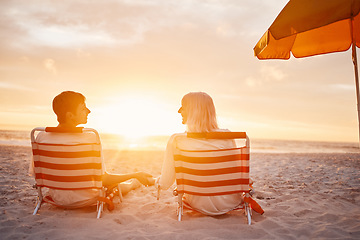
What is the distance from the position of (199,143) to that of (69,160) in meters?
1.64

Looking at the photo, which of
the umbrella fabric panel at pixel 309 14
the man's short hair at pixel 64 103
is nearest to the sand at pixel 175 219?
the man's short hair at pixel 64 103

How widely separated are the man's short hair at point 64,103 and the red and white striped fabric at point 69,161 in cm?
29

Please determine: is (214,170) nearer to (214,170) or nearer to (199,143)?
(214,170)

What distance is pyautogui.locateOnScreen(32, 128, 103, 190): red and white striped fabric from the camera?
317cm

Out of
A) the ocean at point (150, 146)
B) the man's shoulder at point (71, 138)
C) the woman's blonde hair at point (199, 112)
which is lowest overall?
the ocean at point (150, 146)

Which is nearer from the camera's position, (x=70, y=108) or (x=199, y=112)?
(x=199, y=112)

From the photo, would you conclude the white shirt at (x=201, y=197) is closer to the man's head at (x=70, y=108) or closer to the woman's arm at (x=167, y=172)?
the woman's arm at (x=167, y=172)

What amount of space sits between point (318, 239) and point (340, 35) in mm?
4199

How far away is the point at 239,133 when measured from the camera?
3.01 m

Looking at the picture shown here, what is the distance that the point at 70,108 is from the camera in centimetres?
338

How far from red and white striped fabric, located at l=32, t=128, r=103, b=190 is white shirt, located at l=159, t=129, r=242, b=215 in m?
0.85

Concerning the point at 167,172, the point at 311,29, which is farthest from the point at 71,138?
the point at 311,29

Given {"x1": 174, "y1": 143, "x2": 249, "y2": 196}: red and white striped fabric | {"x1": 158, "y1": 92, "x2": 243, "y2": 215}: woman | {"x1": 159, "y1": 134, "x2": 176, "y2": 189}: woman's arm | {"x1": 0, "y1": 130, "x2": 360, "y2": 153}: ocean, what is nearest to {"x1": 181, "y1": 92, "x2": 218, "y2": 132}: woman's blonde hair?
{"x1": 158, "y1": 92, "x2": 243, "y2": 215}: woman

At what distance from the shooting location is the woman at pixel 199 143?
3.14m
